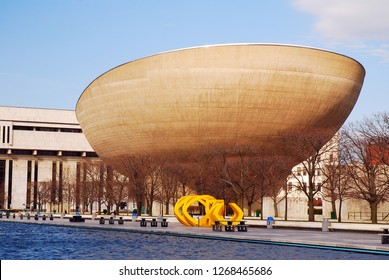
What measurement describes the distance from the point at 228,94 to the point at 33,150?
2519 inches

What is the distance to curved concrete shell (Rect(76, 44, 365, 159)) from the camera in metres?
59.0

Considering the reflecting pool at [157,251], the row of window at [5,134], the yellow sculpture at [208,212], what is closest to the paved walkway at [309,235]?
the reflecting pool at [157,251]

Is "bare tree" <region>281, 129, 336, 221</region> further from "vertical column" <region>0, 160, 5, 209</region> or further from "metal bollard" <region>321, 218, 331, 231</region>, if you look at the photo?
"vertical column" <region>0, 160, 5, 209</region>

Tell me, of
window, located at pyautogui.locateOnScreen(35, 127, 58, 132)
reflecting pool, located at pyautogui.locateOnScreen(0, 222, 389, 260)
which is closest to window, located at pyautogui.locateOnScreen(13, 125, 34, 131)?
window, located at pyautogui.locateOnScreen(35, 127, 58, 132)

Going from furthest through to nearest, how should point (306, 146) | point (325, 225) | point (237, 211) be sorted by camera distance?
point (306, 146) < point (237, 211) < point (325, 225)

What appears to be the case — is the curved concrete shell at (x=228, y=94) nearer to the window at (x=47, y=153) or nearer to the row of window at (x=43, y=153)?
the row of window at (x=43, y=153)

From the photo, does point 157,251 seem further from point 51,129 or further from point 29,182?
point 51,129

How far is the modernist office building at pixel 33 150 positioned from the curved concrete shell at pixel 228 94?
4627 centimetres

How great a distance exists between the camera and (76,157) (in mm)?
116375

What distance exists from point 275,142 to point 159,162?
11894 mm

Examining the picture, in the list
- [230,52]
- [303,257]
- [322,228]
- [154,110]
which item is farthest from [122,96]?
[303,257]

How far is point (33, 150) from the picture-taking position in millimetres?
114062

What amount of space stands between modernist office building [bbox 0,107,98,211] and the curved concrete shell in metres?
46.3

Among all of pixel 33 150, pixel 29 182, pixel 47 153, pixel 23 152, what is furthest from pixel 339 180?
pixel 23 152
